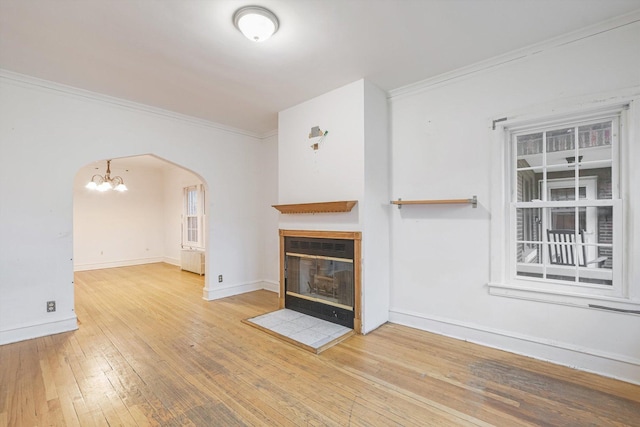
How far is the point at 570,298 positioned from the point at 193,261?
22.3 feet

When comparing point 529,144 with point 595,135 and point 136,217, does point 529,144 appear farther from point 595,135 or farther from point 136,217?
point 136,217

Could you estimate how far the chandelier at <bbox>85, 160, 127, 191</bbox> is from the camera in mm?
6773

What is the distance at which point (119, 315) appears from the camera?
→ 388cm

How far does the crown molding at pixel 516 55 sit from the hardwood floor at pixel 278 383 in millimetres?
2814

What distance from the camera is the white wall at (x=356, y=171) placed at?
3.29 metres

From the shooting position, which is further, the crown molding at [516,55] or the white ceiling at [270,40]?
the crown molding at [516,55]

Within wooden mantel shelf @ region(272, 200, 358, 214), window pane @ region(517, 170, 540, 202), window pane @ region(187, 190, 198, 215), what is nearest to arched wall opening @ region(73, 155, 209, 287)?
window pane @ region(187, 190, 198, 215)

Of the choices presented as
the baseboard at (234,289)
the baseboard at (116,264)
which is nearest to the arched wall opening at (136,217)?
the baseboard at (116,264)

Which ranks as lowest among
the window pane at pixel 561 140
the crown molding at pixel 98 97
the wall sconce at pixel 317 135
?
the window pane at pixel 561 140

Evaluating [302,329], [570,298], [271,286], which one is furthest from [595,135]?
[271,286]

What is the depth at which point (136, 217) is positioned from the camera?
8.20 metres

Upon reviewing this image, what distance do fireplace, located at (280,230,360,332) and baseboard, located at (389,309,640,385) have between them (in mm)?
783

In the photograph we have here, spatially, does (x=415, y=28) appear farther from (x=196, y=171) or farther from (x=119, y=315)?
(x=119, y=315)

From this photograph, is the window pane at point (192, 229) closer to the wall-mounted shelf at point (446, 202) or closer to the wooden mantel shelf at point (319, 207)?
the wooden mantel shelf at point (319, 207)
